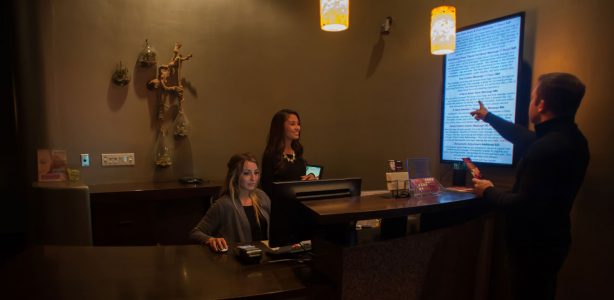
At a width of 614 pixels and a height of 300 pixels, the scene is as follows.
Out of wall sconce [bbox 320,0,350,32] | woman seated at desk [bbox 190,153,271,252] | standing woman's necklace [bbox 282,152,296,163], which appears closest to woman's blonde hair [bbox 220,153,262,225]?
woman seated at desk [bbox 190,153,271,252]

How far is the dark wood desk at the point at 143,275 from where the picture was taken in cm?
139

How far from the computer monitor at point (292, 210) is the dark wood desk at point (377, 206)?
0.05 meters

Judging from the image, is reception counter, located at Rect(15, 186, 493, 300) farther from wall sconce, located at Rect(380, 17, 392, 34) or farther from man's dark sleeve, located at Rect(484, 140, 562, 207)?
wall sconce, located at Rect(380, 17, 392, 34)

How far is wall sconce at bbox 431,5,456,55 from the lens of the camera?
2.26m

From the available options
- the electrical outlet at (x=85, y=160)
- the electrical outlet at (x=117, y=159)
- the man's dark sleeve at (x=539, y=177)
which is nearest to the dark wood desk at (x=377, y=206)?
the man's dark sleeve at (x=539, y=177)

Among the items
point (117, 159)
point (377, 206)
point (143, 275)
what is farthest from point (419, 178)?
point (117, 159)

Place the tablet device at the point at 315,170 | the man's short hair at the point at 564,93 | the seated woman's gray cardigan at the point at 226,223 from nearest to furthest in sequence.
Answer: the man's short hair at the point at 564,93 → the seated woman's gray cardigan at the point at 226,223 → the tablet device at the point at 315,170

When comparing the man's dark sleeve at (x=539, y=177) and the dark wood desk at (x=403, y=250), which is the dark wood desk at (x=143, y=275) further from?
the man's dark sleeve at (x=539, y=177)

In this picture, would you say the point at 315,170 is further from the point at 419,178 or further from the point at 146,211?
the point at 419,178

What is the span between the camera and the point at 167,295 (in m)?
1.37

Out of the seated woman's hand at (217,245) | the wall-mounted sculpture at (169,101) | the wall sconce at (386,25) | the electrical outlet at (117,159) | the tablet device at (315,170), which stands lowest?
the seated woman's hand at (217,245)

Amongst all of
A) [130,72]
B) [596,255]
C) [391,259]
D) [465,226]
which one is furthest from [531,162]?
[130,72]

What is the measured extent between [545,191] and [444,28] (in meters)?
1.11

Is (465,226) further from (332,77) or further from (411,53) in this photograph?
(332,77)
